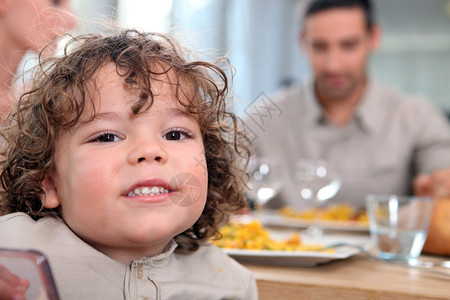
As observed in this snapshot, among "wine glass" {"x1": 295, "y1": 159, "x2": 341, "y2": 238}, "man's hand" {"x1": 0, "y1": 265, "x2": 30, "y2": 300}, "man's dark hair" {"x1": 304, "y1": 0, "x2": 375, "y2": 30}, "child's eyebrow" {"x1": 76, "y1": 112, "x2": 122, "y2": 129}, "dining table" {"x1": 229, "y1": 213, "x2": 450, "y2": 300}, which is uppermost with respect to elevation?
"man's dark hair" {"x1": 304, "y1": 0, "x2": 375, "y2": 30}

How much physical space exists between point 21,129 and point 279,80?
243 inches

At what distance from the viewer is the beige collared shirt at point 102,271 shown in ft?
2.36

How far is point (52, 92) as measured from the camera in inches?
30.5

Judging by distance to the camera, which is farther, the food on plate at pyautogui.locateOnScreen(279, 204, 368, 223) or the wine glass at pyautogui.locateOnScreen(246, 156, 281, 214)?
the food on plate at pyautogui.locateOnScreen(279, 204, 368, 223)

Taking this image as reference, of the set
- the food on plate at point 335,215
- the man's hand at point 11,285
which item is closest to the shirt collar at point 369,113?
the food on plate at point 335,215

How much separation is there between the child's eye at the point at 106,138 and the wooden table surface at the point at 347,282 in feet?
1.20

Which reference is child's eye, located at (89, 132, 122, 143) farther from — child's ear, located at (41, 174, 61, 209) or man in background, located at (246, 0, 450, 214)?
man in background, located at (246, 0, 450, 214)

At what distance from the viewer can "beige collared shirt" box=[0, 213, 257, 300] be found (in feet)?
2.36

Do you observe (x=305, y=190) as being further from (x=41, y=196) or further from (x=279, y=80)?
(x=279, y=80)

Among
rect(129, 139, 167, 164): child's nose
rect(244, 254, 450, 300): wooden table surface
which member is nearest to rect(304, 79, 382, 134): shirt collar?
rect(244, 254, 450, 300): wooden table surface

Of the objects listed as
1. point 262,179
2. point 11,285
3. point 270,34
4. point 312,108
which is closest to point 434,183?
point 262,179

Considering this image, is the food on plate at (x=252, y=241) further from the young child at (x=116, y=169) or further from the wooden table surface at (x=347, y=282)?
the young child at (x=116, y=169)

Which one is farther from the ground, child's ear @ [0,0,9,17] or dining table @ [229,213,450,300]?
child's ear @ [0,0,9,17]

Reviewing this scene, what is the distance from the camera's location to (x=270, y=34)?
625cm
